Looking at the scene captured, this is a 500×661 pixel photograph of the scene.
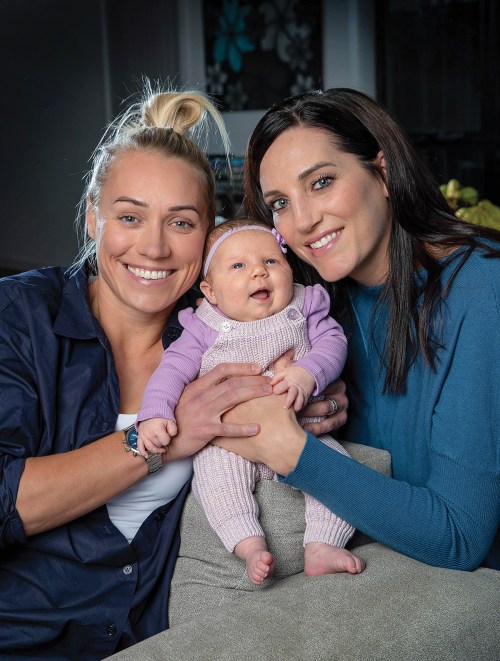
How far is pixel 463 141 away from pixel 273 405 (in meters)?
3.48

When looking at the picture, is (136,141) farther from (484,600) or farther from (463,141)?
(463,141)

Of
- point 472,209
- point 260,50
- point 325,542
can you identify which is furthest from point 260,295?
point 260,50

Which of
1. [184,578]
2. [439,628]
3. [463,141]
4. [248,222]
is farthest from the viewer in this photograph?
[463,141]

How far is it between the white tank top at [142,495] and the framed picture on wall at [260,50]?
3877mm

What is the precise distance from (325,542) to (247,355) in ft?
1.45

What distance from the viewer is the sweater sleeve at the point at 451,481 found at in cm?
174

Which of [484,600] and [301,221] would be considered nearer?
[484,600]

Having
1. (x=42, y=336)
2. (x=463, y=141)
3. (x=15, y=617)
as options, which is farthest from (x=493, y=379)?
(x=463, y=141)

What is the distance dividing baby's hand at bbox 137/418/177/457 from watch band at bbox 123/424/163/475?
0.01 meters

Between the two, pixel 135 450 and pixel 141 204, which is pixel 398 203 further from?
pixel 135 450

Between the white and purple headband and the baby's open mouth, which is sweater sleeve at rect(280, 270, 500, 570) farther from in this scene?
the white and purple headband

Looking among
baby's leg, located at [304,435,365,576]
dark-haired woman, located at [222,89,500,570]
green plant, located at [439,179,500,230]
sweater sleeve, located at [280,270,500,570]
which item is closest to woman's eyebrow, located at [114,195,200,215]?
dark-haired woman, located at [222,89,500,570]

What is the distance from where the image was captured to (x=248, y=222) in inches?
80.7

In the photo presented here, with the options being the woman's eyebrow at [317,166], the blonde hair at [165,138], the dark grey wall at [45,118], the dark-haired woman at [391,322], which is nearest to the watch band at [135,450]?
the dark-haired woman at [391,322]
